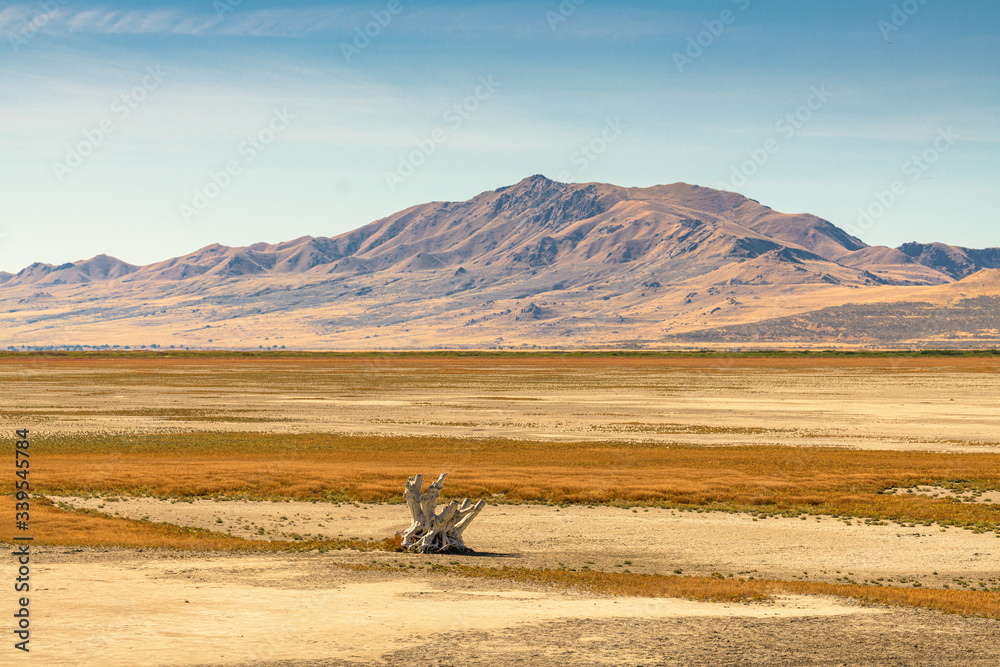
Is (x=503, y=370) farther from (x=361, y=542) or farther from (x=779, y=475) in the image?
(x=361, y=542)

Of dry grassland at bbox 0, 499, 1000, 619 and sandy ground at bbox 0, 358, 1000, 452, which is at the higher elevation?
sandy ground at bbox 0, 358, 1000, 452

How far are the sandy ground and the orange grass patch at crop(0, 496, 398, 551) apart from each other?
1231 inches

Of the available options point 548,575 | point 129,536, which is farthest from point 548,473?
point 129,536

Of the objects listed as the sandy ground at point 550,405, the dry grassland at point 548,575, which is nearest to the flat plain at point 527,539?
the dry grassland at point 548,575

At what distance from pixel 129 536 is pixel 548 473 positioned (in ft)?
66.9

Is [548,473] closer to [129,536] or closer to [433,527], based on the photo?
[433,527]

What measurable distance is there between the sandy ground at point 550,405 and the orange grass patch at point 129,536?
1231 inches

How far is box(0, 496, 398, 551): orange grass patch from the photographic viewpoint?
2730cm

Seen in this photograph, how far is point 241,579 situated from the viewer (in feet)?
75.0

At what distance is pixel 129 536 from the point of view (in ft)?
93.5

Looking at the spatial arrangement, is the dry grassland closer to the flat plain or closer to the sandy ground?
the flat plain

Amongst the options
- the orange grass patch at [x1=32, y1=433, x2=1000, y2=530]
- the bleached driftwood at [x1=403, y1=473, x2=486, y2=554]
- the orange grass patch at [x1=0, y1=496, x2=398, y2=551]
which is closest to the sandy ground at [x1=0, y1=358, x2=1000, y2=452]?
the orange grass patch at [x1=32, y1=433, x2=1000, y2=530]

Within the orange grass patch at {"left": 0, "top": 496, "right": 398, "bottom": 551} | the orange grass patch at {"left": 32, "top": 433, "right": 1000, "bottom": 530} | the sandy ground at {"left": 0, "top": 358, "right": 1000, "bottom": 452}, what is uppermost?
the sandy ground at {"left": 0, "top": 358, "right": 1000, "bottom": 452}

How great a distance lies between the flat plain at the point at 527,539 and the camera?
18.0 m
